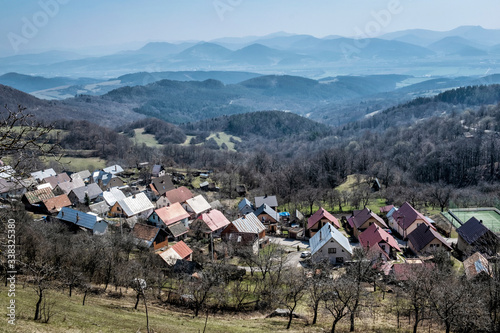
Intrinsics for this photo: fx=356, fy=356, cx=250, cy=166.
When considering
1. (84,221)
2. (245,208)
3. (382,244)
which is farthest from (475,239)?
(84,221)

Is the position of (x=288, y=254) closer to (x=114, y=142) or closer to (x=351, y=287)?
(x=351, y=287)

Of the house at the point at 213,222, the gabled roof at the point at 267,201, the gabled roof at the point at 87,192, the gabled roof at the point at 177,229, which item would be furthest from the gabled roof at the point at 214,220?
the gabled roof at the point at 87,192

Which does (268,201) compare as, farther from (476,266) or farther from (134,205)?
(476,266)

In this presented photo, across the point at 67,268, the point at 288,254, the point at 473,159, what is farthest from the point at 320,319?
the point at 473,159

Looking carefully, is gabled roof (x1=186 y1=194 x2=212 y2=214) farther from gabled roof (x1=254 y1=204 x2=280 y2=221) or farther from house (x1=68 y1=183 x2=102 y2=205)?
house (x1=68 y1=183 x2=102 y2=205)

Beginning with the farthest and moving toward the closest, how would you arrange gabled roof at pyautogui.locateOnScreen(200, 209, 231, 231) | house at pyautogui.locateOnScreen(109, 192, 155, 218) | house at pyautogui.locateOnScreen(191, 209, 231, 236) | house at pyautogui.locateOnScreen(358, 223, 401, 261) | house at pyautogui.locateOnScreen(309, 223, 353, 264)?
house at pyautogui.locateOnScreen(109, 192, 155, 218)
gabled roof at pyautogui.locateOnScreen(200, 209, 231, 231)
house at pyautogui.locateOnScreen(191, 209, 231, 236)
house at pyautogui.locateOnScreen(309, 223, 353, 264)
house at pyautogui.locateOnScreen(358, 223, 401, 261)

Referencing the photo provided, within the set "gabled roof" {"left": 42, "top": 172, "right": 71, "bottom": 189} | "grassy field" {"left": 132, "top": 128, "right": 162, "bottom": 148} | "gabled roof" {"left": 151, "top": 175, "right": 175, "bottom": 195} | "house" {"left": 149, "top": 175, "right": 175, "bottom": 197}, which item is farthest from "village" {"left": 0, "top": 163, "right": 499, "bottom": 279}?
"grassy field" {"left": 132, "top": 128, "right": 162, "bottom": 148}
